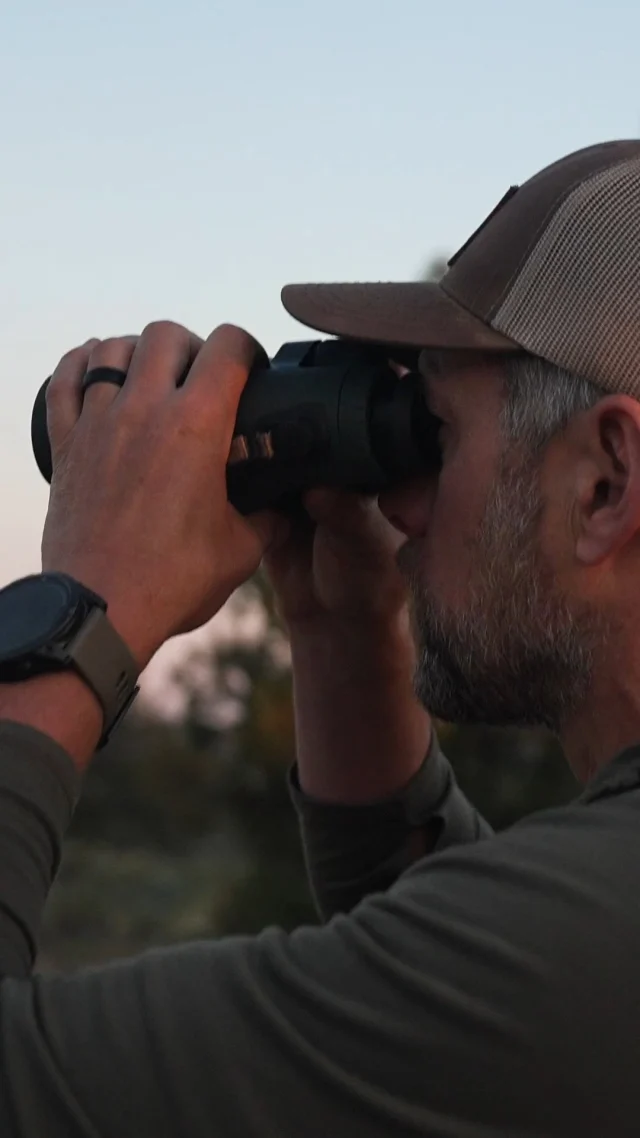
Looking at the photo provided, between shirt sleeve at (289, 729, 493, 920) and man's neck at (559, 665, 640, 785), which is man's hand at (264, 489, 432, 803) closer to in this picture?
shirt sleeve at (289, 729, 493, 920)

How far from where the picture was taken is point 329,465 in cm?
128

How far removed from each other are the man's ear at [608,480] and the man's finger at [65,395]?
42 centimetres

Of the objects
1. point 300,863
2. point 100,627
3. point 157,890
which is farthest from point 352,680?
point 157,890

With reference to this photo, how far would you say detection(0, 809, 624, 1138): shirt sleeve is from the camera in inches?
33.2

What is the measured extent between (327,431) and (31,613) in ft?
1.07

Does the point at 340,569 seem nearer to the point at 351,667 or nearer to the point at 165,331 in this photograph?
the point at 351,667

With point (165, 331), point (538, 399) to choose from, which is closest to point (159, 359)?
point (165, 331)

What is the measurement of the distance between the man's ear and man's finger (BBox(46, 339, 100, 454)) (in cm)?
42

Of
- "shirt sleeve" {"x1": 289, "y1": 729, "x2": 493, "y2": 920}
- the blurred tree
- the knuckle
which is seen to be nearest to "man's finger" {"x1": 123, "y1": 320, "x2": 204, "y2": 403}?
the knuckle

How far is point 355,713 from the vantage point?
5.10 feet

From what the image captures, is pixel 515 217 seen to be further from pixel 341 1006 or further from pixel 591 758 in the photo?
pixel 341 1006

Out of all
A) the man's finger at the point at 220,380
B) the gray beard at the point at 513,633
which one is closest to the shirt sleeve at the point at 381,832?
the gray beard at the point at 513,633

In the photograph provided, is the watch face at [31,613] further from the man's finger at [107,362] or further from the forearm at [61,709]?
the man's finger at [107,362]

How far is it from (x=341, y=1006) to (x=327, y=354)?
641 millimetres
